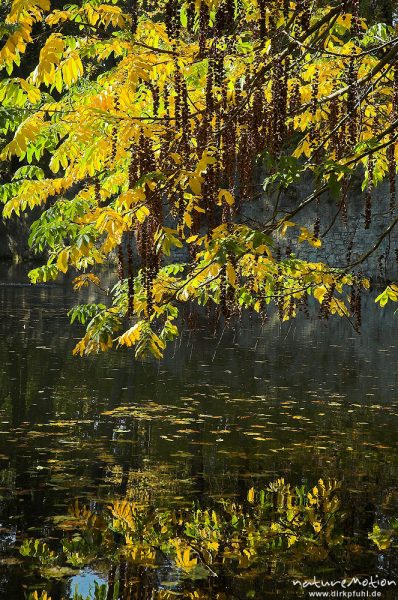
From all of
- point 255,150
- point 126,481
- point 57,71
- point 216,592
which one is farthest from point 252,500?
point 57,71

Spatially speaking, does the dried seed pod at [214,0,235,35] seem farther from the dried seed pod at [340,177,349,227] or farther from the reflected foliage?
the reflected foliage

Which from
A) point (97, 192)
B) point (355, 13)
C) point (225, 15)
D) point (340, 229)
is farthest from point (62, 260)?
point (340, 229)

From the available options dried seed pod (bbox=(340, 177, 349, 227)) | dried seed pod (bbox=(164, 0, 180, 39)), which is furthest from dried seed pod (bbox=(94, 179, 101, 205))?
dried seed pod (bbox=(340, 177, 349, 227))

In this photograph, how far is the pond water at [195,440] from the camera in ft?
16.5

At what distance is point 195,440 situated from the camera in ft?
27.7

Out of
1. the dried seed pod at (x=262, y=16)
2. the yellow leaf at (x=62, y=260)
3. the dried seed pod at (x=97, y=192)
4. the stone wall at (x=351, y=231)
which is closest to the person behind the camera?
the dried seed pod at (x=262, y=16)

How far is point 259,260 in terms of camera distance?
20.9 feet

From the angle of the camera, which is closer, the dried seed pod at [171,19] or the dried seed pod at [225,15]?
the dried seed pod at [225,15]

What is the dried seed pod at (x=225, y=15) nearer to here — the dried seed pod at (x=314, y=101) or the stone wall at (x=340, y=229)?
the dried seed pod at (x=314, y=101)

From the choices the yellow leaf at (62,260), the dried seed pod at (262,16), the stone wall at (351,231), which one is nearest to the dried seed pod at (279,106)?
the dried seed pod at (262,16)

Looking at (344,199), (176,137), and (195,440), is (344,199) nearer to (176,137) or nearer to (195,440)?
(176,137)

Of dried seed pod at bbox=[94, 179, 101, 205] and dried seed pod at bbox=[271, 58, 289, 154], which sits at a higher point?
dried seed pod at bbox=[271, 58, 289, 154]

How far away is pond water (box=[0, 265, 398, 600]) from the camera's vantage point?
5043 mm

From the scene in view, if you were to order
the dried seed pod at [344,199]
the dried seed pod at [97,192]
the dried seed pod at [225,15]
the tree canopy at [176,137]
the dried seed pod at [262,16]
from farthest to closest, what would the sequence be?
1. the dried seed pod at [97,192]
2. the dried seed pod at [344,199]
3. the tree canopy at [176,137]
4. the dried seed pod at [262,16]
5. the dried seed pod at [225,15]
